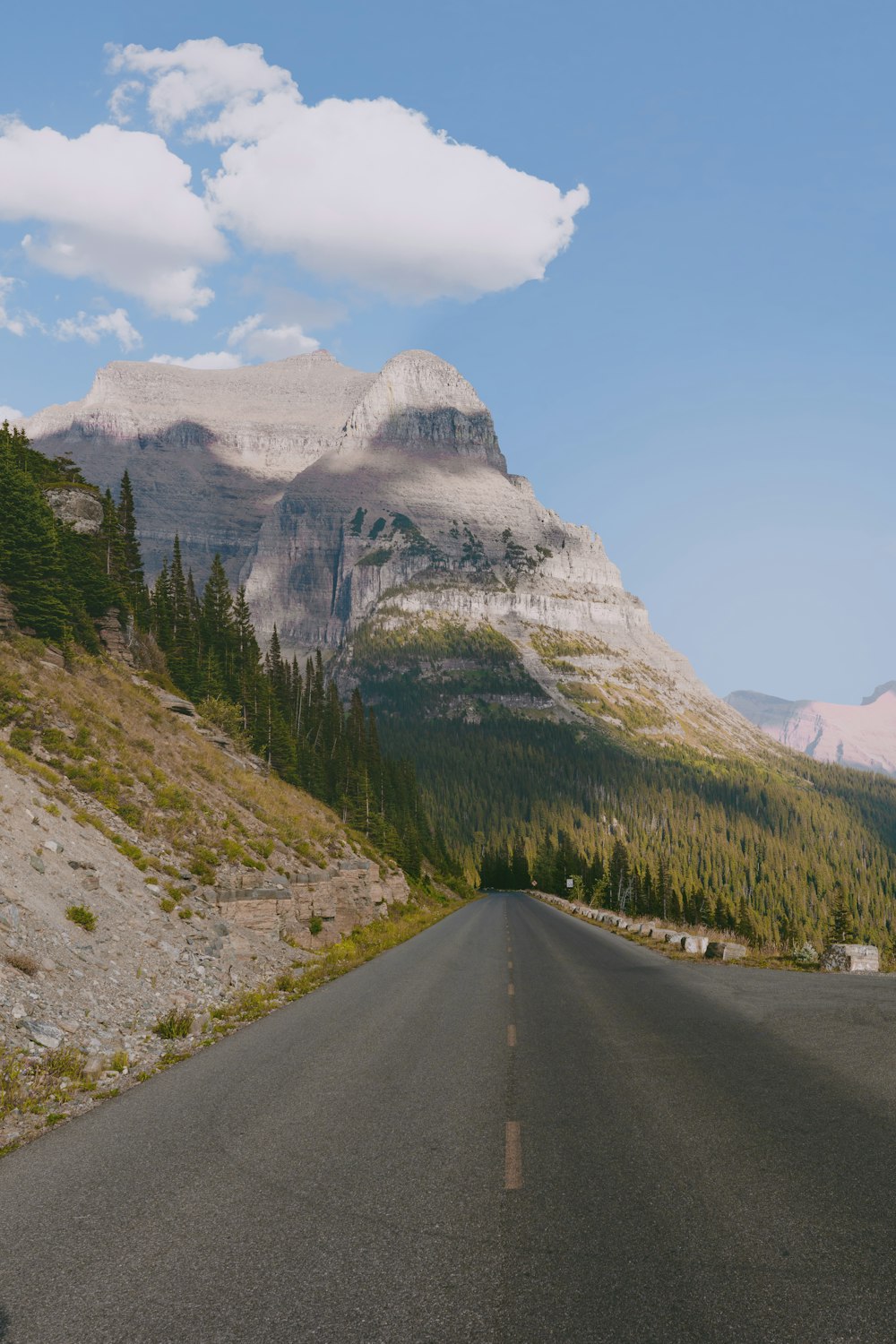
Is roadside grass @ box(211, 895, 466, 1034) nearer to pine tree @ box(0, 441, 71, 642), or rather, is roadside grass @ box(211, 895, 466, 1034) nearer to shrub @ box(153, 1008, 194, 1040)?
shrub @ box(153, 1008, 194, 1040)

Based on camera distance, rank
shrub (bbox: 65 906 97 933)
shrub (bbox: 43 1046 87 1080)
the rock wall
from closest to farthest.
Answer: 1. shrub (bbox: 43 1046 87 1080)
2. shrub (bbox: 65 906 97 933)
3. the rock wall

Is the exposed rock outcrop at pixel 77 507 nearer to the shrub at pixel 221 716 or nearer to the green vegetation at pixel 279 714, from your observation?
the shrub at pixel 221 716

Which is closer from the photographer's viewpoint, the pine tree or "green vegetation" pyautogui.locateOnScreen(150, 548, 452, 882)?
the pine tree

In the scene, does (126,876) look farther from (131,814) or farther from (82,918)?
(131,814)

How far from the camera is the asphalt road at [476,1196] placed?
197 inches

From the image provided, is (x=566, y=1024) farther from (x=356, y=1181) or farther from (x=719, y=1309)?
(x=719, y=1309)

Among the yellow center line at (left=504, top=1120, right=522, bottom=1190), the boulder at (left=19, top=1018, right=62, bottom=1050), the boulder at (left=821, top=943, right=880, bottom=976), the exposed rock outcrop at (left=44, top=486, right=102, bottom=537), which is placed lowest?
the boulder at (left=821, top=943, right=880, bottom=976)

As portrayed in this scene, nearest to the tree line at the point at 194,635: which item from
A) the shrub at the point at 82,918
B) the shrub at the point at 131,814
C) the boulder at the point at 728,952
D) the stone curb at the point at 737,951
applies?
the shrub at the point at 131,814

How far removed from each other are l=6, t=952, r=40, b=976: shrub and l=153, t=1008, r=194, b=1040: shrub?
7.79 ft

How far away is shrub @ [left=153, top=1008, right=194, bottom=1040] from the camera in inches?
545

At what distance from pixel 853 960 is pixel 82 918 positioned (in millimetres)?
20321

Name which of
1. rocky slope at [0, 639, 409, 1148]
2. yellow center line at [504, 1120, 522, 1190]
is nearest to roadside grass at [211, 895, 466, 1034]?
rocky slope at [0, 639, 409, 1148]

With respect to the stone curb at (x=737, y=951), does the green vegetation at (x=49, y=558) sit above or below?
above

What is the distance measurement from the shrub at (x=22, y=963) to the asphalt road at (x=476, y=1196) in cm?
380
